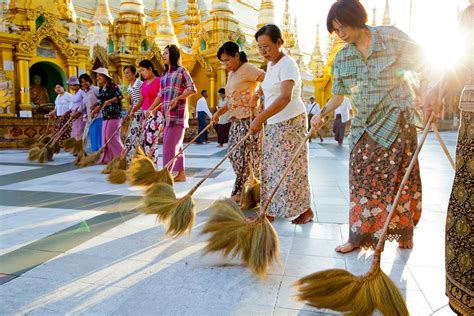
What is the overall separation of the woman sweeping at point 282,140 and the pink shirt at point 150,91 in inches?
97.1

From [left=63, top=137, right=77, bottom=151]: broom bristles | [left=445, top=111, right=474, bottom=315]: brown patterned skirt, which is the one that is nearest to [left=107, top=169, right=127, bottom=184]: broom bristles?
[left=63, top=137, right=77, bottom=151]: broom bristles

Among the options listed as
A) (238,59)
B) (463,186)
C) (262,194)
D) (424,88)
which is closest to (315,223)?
(262,194)

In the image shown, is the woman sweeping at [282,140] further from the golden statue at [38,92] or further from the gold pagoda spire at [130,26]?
the gold pagoda spire at [130,26]

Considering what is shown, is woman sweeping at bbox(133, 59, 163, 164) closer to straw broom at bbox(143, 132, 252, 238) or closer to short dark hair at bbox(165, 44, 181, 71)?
short dark hair at bbox(165, 44, 181, 71)

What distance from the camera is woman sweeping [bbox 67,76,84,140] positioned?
7.57 meters

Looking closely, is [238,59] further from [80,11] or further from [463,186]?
[80,11]

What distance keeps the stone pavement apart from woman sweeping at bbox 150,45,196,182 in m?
1.10

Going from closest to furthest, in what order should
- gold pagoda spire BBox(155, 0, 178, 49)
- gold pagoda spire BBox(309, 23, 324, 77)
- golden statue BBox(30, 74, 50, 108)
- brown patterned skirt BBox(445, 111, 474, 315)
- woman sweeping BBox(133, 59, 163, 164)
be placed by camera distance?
1. brown patterned skirt BBox(445, 111, 474, 315)
2. woman sweeping BBox(133, 59, 163, 164)
3. golden statue BBox(30, 74, 50, 108)
4. gold pagoda spire BBox(155, 0, 178, 49)
5. gold pagoda spire BBox(309, 23, 324, 77)

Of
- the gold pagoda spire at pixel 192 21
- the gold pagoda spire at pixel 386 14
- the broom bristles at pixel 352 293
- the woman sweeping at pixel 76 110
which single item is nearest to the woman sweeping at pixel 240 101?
the broom bristles at pixel 352 293

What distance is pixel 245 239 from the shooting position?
7.49ft

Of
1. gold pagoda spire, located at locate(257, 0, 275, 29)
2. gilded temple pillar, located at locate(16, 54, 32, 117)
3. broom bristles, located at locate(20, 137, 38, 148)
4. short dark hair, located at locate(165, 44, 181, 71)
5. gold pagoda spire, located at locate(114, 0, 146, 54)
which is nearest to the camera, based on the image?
short dark hair, located at locate(165, 44, 181, 71)

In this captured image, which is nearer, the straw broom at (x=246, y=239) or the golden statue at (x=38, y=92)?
the straw broom at (x=246, y=239)

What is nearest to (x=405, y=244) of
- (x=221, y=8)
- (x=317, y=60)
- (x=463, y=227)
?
(x=463, y=227)

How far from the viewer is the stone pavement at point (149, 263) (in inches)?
72.6
